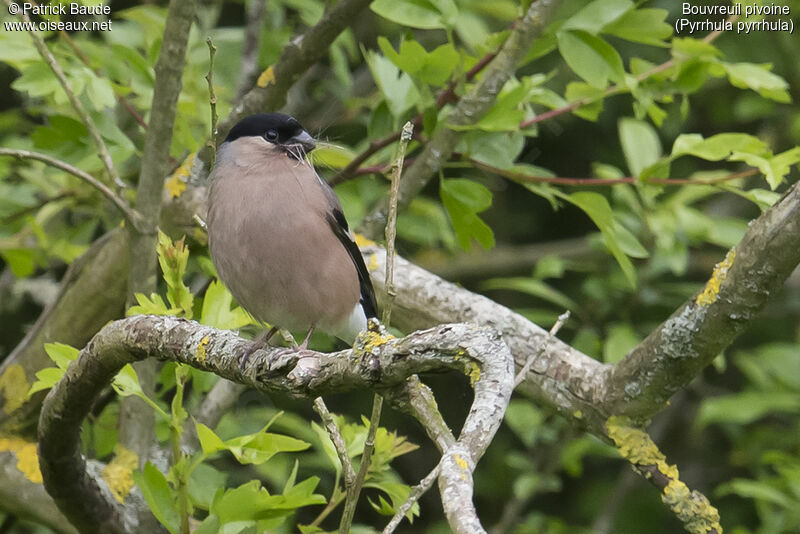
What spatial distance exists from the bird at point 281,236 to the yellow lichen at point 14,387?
130cm

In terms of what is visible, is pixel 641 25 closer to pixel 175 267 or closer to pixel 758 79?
pixel 758 79

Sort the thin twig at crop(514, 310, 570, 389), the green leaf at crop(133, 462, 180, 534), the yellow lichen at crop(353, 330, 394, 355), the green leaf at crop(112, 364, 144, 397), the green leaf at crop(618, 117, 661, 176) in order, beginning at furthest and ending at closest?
the green leaf at crop(618, 117, 661, 176) < the green leaf at crop(112, 364, 144, 397) < the green leaf at crop(133, 462, 180, 534) < the thin twig at crop(514, 310, 570, 389) < the yellow lichen at crop(353, 330, 394, 355)

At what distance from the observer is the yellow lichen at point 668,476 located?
286 centimetres

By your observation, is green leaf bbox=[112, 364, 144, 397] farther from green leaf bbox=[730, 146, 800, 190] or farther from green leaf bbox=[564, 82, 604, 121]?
green leaf bbox=[730, 146, 800, 190]

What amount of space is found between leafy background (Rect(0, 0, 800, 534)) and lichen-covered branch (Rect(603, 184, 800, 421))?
71cm

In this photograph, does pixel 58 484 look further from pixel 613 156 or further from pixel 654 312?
pixel 613 156

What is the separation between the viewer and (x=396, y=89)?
4.11 meters

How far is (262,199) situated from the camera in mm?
3385

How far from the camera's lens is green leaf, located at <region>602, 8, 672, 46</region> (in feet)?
12.4

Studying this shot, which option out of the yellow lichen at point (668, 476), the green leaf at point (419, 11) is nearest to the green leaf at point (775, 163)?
the yellow lichen at point (668, 476)

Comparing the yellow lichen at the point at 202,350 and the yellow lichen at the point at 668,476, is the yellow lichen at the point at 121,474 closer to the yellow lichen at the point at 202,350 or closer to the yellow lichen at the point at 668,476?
the yellow lichen at the point at 202,350

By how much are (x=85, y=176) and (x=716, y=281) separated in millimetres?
2218

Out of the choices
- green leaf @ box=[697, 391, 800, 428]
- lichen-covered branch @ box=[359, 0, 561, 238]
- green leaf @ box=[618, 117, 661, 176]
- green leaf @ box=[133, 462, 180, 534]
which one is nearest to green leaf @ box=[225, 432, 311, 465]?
green leaf @ box=[133, 462, 180, 534]

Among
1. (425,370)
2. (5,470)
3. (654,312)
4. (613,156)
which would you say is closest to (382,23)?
(613,156)
